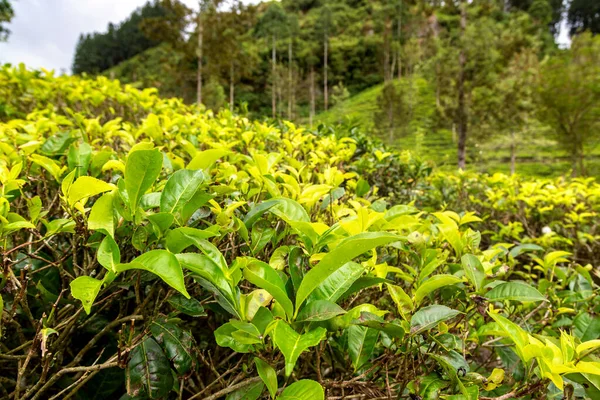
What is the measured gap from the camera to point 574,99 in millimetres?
15266

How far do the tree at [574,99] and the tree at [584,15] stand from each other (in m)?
43.0

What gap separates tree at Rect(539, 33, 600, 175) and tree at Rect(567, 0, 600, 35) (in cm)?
4300

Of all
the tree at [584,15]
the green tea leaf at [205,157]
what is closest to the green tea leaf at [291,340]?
the green tea leaf at [205,157]

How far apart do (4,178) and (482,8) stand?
17.0 meters

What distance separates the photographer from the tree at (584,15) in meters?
48.2

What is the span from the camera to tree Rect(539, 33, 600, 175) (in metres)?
15.2

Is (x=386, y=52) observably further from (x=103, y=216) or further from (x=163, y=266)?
(x=163, y=266)

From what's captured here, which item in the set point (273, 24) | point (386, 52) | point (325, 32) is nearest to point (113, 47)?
point (273, 24)

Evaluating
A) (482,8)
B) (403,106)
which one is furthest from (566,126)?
(403,106)

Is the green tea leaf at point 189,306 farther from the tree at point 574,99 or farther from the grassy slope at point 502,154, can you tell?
the tree at point 574,99

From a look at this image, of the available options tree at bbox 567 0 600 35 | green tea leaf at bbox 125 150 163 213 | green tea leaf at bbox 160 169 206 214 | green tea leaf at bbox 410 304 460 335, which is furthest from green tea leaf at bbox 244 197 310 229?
tree at bbox 567 0 600 35

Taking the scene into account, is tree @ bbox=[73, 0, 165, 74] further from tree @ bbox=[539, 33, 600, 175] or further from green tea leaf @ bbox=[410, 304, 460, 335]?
green tea leaf @ bbox=[410, 304, 460, 335]

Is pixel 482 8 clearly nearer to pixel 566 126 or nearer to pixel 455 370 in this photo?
pixel 566 126

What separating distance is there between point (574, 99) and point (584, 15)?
165 feet
